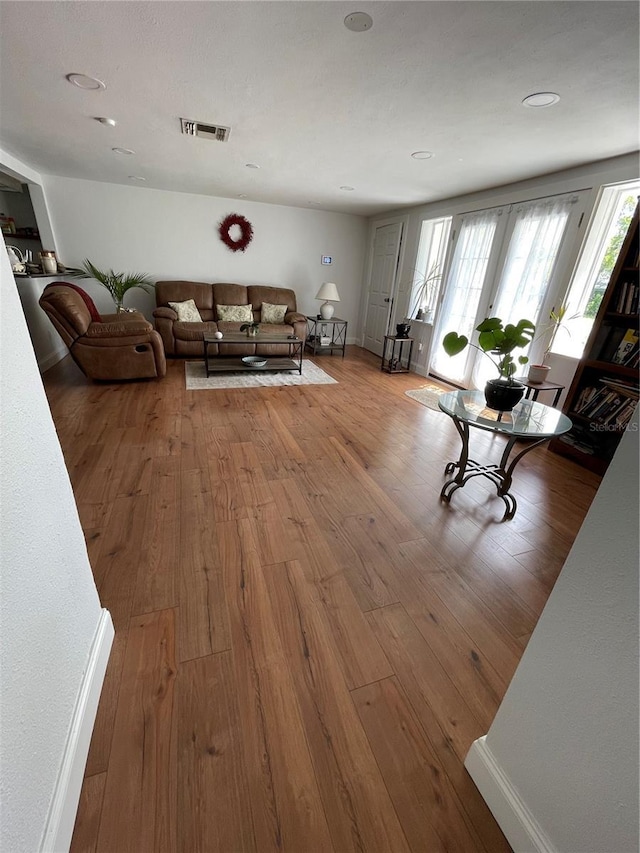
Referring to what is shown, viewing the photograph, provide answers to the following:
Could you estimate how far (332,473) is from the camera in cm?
233

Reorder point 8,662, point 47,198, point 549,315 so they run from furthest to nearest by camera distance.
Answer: point 47,198 < point 549,315 < point 8,662

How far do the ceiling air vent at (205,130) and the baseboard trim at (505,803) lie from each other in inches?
146

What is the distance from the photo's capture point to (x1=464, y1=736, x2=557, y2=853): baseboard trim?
75 cm

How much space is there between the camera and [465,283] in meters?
4.12

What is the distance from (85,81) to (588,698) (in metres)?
3.46

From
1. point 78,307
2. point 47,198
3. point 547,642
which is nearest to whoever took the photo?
point 547,642

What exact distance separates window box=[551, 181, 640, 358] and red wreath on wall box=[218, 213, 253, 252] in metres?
4.63

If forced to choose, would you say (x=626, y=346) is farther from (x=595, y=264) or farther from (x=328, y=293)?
(x=328, y=293)

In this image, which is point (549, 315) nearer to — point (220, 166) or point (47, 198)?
point (220, 166)

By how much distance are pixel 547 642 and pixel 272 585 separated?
1.02 m

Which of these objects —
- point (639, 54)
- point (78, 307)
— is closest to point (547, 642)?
point (639, 54)

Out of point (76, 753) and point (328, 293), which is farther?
point (328, 293)

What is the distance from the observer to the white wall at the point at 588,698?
1.90 ft

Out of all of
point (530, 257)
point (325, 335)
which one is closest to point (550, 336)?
point (530, 257)
